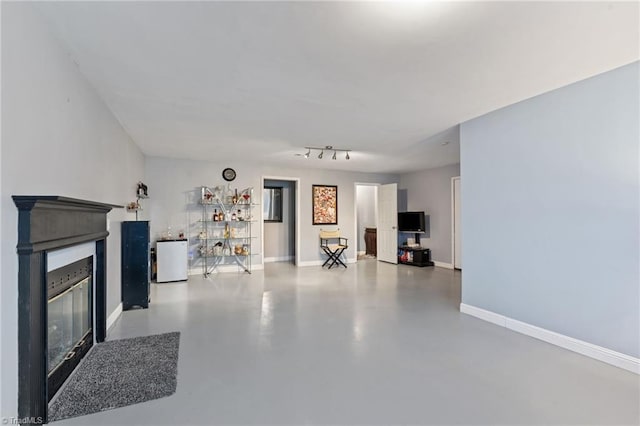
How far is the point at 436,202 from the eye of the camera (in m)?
7.59

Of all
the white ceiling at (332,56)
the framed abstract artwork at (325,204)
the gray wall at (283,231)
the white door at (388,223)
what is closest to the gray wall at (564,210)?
the white ceiling at (332,56)

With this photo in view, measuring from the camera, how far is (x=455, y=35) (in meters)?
2.05

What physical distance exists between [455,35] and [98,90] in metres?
3.01

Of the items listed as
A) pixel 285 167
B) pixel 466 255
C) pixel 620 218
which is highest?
pixel 285 167

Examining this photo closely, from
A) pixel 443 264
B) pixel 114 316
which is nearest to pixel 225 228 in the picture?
pixel 114 316

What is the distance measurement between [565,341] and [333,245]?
17.0 feet

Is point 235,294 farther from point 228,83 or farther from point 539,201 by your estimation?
point 539,201

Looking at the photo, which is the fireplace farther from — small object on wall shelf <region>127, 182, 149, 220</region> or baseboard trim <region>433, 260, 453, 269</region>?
baseboard trim <region>433, 260, 453, 269</region>

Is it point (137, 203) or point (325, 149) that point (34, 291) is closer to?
point (137, 203)

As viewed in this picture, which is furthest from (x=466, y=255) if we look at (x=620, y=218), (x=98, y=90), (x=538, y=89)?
(x=98, y=90)

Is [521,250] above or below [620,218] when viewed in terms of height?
below

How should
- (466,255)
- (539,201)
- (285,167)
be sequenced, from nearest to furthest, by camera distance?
1. (539,201)
2. (466,255)
3. (285,167)

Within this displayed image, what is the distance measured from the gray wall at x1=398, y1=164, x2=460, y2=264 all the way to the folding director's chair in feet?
6.70

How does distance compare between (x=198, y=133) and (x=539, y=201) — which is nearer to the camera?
(x=539, y=201)
